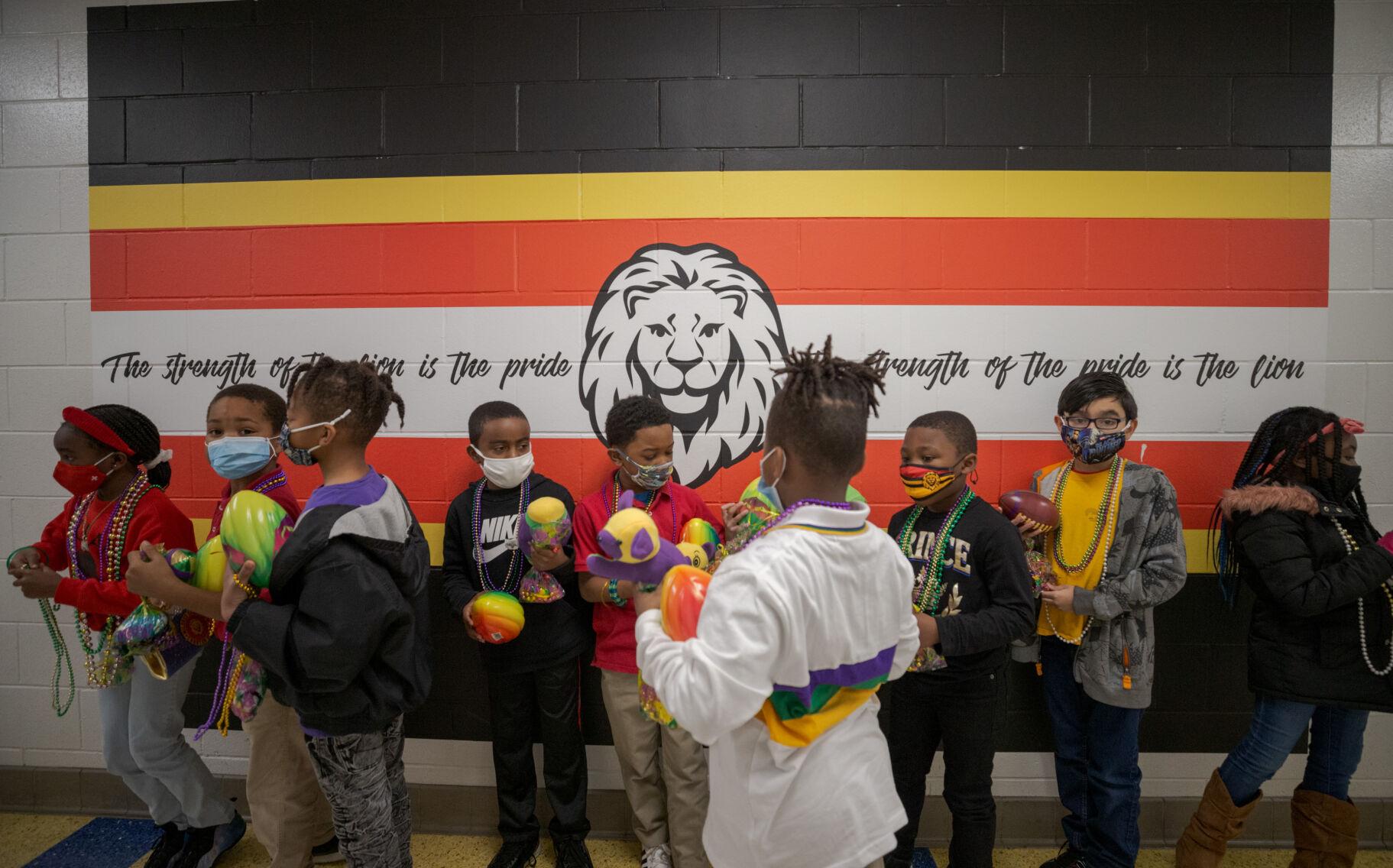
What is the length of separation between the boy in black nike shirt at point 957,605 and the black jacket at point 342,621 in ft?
5.57

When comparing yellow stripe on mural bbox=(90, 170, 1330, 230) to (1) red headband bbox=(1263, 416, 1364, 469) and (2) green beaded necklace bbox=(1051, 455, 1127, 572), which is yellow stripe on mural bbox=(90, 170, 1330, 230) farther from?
(2) green beaded necklace bbox=(1051, 455, 1127, 572)

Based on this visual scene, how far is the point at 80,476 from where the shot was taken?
2646mm

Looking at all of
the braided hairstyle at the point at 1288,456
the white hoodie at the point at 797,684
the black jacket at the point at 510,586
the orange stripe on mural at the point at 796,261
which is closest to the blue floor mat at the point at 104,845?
the black jacket at the point at 510,586

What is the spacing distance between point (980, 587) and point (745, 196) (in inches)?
72.7

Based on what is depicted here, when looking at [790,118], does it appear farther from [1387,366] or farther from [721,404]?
[1387,366]

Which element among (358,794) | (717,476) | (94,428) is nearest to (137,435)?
(94,428)

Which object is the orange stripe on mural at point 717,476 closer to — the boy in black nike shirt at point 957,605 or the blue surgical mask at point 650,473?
the blue surgical mask at point 650,473

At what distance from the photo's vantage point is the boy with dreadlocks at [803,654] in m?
1.46

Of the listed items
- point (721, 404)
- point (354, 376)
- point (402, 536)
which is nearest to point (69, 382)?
point (354, 376)

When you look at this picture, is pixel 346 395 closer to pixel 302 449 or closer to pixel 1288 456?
pixel 302 449

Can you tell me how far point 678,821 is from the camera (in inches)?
105

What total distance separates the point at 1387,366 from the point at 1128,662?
1.78m

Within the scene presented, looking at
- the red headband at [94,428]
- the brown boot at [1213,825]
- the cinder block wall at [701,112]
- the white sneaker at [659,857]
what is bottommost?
the white sneaker at [659,857]

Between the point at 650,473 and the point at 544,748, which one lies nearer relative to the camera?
the point at 650,473
